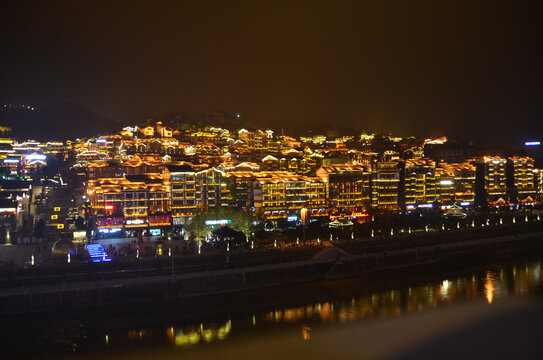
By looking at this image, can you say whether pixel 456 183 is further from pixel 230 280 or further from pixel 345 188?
pixel 230 280

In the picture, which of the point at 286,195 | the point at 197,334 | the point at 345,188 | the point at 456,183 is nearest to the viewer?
the point at 197,334

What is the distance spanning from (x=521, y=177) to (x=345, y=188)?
15869 millimetres

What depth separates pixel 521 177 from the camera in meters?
34.0

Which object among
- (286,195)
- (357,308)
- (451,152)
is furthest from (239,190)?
(451,152)

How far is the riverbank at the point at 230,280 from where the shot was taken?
11.6 m

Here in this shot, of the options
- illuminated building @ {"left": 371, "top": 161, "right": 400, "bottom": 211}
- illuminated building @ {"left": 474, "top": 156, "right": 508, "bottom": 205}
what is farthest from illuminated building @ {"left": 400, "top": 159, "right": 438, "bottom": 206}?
illuminated building @ {"left": 474, "top": 156, "right": 508, "bottom": 205}

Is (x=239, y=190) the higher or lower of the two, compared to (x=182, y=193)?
higher

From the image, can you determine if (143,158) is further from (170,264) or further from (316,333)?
(316,333)

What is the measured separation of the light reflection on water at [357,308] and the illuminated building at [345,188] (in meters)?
9.45

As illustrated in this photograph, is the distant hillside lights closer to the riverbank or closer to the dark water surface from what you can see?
the riverbank

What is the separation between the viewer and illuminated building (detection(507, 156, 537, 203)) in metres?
33.6

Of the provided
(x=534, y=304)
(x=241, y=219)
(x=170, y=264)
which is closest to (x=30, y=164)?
(x=241, y=219)

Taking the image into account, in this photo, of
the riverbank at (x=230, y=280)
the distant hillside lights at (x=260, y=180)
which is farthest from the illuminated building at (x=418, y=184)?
the riverbank at (x=230, y=280)

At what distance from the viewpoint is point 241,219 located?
18938mm
